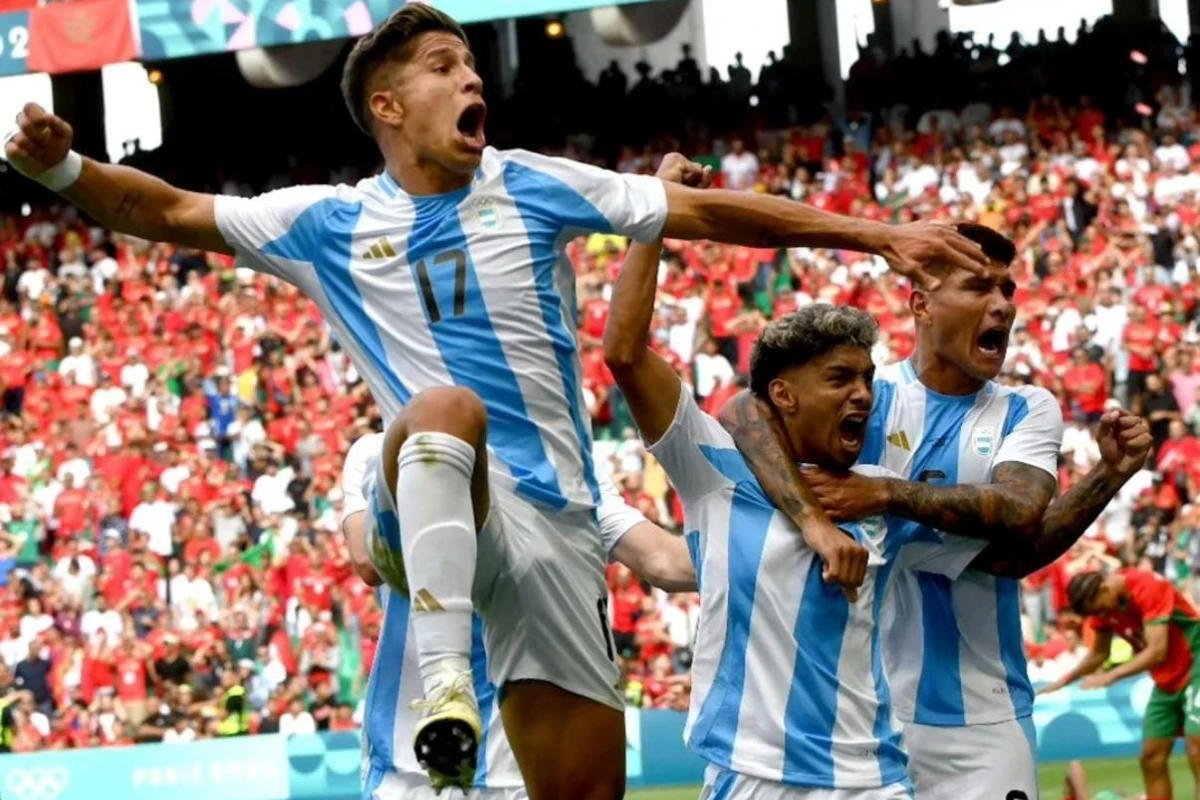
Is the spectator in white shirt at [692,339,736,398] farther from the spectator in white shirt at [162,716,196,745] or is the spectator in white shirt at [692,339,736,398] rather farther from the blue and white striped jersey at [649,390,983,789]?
the blue and white striped jersey at [649,390,983,789]

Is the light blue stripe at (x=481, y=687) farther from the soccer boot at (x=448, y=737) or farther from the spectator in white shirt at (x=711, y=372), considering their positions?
the spectator in white shirt at (x=711, y=372)

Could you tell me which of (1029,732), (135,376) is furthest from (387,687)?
(135,376)

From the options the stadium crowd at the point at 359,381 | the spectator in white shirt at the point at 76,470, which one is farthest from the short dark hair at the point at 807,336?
the spectator in white shirt at the point at 76,470

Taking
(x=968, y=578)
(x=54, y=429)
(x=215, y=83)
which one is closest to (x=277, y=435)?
(x=54, y=429)

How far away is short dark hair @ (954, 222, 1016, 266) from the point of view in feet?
19.7

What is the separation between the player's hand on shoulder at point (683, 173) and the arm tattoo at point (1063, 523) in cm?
133

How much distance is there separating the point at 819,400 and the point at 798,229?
502mm

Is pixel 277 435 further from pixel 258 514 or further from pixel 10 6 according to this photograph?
pixel 10 6

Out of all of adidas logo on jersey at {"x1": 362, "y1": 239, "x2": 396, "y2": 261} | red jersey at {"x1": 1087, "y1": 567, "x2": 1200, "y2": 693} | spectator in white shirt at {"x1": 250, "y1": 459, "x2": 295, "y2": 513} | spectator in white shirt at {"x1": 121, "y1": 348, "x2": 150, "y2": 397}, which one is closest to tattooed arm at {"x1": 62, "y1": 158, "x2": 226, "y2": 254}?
adidas logo on jersey at {"x1": 362, "y1": 239, "x2": 396, "y2": 261}

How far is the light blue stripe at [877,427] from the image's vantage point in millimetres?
6199

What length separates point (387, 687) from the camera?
19.5ft

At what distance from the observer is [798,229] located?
514 centimetres

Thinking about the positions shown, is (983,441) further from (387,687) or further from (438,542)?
(438,542)

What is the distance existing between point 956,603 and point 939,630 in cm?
9
